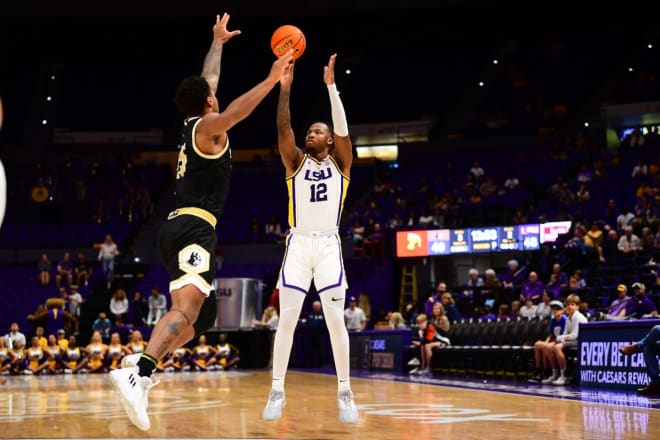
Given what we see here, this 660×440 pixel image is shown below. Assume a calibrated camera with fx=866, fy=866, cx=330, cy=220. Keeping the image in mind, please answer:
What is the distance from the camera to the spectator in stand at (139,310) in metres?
23.7

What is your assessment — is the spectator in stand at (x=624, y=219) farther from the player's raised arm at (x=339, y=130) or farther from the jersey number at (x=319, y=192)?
the jersey number at (x=319, y=192)

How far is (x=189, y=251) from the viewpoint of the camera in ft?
17.3

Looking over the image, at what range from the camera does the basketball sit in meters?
6.13

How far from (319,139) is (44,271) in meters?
21.9

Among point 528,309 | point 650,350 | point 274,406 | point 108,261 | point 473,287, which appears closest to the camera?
point 274,406

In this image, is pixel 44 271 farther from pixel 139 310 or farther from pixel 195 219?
pixel 195 219

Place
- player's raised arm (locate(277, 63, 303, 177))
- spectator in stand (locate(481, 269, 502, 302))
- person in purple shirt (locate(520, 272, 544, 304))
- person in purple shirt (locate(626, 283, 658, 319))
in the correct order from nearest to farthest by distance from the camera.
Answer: player's raised arm (locate(277, 63, 303, 177)) < person in purple shirt (locate(626, 283, 658, 319)) < person in purple shirt (locate(520, 272, 544, 304)) < spectator in stand (locate(481, 269, 502, 302))

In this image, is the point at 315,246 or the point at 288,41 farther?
the point at 315,246

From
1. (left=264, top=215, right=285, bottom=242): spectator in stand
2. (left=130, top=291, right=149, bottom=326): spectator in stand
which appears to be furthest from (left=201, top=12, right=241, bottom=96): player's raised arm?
(left=264, top=215, right=285, bottom=242): spectator in stand

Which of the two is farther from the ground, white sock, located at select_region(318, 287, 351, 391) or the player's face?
the player's face

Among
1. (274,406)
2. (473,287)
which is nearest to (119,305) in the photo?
(473,287)

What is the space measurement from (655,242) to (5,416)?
14424mm

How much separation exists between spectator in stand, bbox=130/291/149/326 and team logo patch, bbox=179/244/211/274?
1875 centimetres

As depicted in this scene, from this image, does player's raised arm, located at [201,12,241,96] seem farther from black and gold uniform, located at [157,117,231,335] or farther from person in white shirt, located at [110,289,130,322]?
person in white shirt, located at [110,289,130,322]
